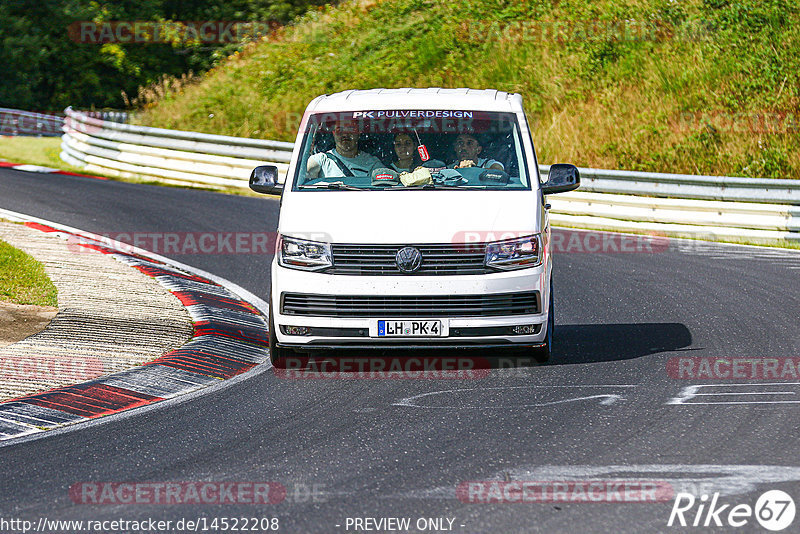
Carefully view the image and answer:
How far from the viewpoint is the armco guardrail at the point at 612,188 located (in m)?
17.5

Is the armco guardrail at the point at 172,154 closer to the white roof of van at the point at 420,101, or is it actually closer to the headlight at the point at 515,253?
the white roof of van at the point at 420,101

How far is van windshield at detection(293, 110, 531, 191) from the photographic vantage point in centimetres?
934

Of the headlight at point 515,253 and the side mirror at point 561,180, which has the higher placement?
the side mirror at point 561,180

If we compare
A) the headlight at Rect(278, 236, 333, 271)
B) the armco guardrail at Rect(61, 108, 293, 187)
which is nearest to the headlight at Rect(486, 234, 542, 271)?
the headlight at Rect(278, 236, 333, 271)

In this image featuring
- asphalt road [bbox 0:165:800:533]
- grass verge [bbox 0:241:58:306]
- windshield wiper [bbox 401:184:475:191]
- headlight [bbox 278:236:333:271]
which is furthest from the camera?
grass verge [bbox 0:241:58:306]

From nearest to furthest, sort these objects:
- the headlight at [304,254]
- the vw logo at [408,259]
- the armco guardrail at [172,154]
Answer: the vw logo at [408,259]
the headlight at [304,254]
the armco guardrail at [172,154]

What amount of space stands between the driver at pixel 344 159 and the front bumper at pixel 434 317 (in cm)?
118

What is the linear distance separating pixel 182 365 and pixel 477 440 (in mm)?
3170

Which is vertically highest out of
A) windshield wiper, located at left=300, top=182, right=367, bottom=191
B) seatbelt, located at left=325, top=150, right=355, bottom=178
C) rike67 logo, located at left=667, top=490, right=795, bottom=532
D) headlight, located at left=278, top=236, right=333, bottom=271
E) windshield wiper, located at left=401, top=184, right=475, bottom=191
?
seatbelt, located at left=325, top=150, right=355, bottom=178

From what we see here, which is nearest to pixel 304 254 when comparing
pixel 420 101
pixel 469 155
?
pixel 469 155

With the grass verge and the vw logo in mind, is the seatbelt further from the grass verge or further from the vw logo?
the grass verge

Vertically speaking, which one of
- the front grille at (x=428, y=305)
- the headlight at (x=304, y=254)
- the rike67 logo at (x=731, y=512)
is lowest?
the rike67 logo at (x=731, y=512)

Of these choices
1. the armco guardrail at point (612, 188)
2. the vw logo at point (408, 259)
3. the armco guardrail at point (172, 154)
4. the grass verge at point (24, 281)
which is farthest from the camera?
the armco guardrail at point (172, 154)

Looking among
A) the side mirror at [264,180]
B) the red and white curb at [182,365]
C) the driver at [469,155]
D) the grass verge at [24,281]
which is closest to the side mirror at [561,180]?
the driver at [469,155]
